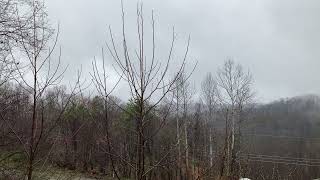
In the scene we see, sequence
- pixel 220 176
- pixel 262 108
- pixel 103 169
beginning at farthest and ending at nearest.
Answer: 1. pixel 262 108
2. pixel 103 169
3. pixel 220 176

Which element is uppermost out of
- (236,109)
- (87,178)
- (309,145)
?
(236,109)

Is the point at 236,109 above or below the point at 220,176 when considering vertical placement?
above

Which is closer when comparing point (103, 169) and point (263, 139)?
point (103, 169)

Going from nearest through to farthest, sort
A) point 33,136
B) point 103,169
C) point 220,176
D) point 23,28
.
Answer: point 33,136 < point 220,176 < point 23,28 < point 103,169

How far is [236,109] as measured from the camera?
33500mm

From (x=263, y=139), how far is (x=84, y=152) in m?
14.8

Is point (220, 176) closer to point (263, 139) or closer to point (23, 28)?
point (23, 28)

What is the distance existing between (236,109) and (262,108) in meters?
7.11

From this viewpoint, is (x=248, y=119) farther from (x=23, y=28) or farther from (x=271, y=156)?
(x=23, y=28)

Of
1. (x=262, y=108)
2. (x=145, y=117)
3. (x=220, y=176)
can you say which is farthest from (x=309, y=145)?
(x=145, y=117)

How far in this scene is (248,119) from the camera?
3491cm

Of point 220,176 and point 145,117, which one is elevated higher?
point 145,117

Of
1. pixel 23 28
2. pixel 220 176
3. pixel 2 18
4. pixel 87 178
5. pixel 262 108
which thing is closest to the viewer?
pixel 220 176

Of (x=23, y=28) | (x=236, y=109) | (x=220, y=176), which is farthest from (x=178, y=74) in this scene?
(x=236, y=109)
